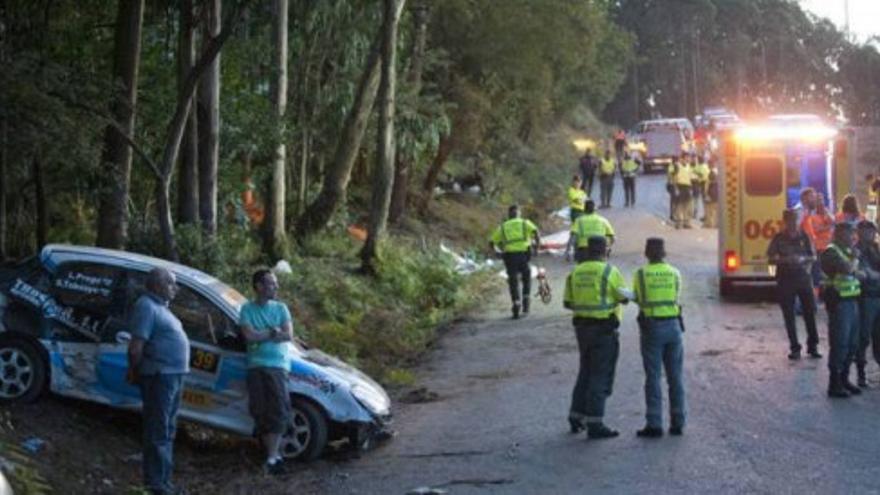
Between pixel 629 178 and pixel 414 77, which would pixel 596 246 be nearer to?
pixel 414 77

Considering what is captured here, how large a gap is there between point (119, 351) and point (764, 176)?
529 inches

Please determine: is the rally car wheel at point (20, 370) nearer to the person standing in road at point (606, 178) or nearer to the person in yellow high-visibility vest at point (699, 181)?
the person in yellow high-visibility vest at point (699, 181)

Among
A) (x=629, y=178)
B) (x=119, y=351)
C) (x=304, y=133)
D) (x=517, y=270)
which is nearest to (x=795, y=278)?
(x=517, y=270)

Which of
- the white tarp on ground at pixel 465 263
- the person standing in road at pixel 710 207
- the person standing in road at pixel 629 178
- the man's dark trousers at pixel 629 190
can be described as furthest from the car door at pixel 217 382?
the man's dark trousers at pixel 629 190

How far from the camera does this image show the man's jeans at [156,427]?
31.8ft

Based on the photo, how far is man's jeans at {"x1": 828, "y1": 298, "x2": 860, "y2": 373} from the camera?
13.2 meters

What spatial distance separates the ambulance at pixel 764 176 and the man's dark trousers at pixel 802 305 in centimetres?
584

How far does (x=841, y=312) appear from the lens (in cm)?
1334

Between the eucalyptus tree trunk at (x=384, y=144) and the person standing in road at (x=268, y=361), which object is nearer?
the person standing in road at (x=268, y=361)

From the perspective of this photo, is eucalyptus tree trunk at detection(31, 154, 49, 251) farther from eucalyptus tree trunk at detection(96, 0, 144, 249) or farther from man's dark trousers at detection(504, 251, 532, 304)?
man's dark trousers at detection(504, 251, 532, 304)

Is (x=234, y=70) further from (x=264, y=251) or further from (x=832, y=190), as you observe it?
(x=832, y=190)

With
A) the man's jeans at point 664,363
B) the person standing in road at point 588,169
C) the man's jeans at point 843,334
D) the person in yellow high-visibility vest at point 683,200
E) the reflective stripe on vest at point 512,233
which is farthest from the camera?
the person standing in road at point 588,169

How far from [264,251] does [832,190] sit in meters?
9.36

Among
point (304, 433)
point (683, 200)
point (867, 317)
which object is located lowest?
point (304, 433)
